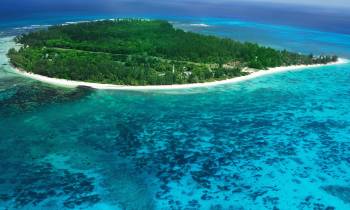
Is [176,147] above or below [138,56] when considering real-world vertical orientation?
below

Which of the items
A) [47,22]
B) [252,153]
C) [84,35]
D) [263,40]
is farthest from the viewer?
[47,22]

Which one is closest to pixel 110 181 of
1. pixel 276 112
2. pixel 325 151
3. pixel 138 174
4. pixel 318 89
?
pixel 138 174

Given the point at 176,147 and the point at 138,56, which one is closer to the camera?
the point at 176,147

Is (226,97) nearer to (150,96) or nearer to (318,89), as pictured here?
(150,96)

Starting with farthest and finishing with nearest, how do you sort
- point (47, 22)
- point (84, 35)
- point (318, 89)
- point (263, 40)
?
1. point (47, 22)
2. point (263, 40)
3. point (84, 35)
4. point (318, 89)

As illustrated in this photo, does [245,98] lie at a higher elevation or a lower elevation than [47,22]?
lower
